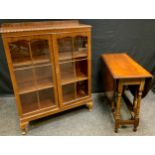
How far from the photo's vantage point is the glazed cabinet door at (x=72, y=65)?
2.00 m

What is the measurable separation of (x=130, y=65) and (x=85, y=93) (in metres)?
0.85

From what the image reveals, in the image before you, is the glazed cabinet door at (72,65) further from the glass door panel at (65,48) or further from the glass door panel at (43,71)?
the glass door panel at (43,71)

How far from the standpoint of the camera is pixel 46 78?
2168mm

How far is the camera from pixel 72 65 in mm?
2260

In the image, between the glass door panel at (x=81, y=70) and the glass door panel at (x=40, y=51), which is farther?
the glass door panel at (x=81, y=70)

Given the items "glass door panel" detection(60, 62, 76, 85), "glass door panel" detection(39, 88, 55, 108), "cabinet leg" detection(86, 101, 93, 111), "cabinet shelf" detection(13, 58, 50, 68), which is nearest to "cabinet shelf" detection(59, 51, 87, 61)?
"glass door panel" detection(60, 62, 76, 85)

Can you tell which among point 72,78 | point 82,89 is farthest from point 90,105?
point 72,78

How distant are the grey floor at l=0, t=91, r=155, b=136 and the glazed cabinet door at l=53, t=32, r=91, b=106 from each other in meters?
0.29

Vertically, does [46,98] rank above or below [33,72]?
below

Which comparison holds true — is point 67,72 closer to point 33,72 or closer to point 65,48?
point 65,48

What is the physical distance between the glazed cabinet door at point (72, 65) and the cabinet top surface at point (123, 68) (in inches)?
15.0

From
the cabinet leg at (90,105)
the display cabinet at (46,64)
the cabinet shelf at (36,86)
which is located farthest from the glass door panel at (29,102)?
the cabinet leg at (90,105)

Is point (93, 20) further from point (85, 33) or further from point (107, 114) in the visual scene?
point (107, 114)

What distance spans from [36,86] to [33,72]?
0.20m
